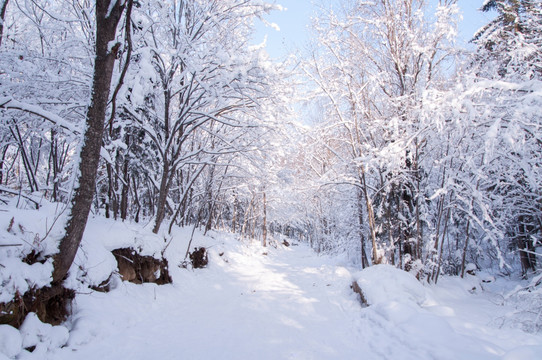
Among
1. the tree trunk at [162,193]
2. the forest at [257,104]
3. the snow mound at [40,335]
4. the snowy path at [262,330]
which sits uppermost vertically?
the forest at [257,104]

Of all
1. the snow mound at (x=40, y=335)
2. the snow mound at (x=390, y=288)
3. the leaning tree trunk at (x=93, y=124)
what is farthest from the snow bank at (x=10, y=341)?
the snow mound at (x=390, y=288)

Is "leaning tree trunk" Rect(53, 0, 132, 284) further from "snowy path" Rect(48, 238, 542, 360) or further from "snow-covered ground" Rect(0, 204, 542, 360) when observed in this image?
"snowy path" Rect(48, 238, 542, 360)

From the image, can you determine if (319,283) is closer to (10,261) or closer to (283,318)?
(283,318)

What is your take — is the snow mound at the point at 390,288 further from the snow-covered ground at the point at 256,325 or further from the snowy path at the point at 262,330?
the snowy path at the point at 262,330

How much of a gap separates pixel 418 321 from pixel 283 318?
2294mm

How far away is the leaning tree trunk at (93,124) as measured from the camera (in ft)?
10.8

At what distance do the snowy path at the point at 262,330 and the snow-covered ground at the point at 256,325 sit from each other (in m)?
0.01

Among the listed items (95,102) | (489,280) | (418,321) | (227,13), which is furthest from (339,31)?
(489,280)

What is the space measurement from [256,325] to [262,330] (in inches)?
10.0

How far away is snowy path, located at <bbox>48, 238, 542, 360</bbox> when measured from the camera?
317 cm

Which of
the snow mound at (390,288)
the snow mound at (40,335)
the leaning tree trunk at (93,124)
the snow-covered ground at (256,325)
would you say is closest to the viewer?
the snow mound at (40,335)

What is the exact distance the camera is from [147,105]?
6.82 m

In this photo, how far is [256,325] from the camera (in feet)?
14.4

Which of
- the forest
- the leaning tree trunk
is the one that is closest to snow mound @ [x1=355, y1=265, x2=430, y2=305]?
the forest
